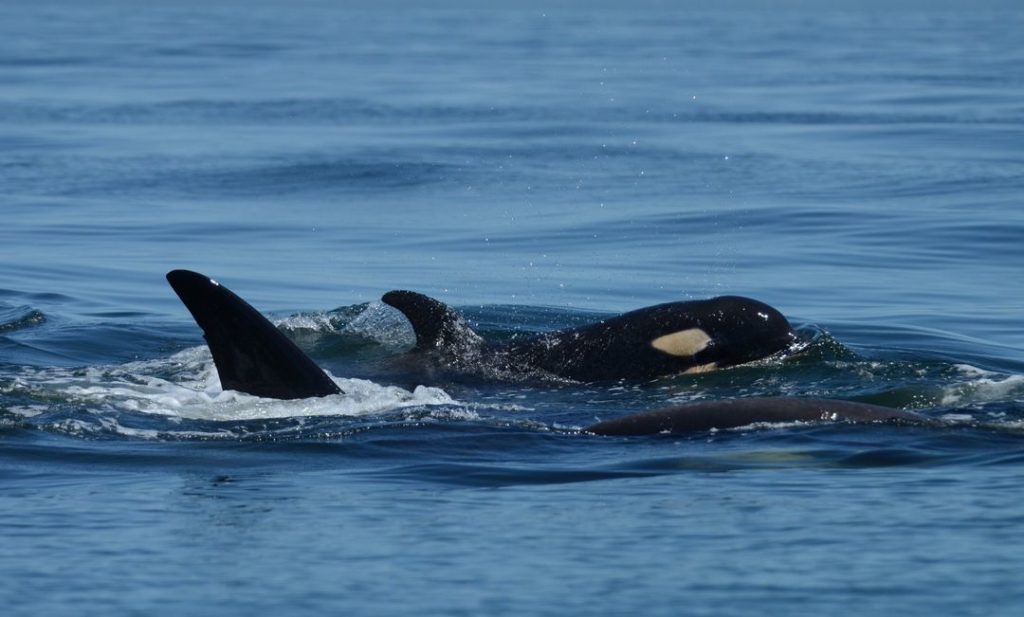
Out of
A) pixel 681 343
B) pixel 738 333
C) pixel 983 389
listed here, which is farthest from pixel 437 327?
pixel 983 389

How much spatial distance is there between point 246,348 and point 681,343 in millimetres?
3454

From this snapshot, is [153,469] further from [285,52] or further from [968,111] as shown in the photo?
[285,52]

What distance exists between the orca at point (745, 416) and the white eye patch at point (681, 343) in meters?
2.47

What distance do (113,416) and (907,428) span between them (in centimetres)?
494

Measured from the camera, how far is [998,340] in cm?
1733

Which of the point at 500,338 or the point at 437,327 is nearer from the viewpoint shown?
the point at 437,327

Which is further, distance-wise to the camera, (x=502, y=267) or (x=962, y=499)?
(x=502, y=267)

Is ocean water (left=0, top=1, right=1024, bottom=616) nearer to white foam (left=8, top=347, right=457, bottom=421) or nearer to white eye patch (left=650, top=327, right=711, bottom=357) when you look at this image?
white foam (left=8, top=347, right=457, bottom=421)

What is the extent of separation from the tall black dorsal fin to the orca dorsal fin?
1.81m

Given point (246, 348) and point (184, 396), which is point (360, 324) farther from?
point (246, 348)

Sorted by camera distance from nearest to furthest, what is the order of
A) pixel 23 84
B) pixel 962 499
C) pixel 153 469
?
1. pixel 962 499
2. pixel 153 469
3. pixel 23 84

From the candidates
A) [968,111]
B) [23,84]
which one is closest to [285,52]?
[23,84]

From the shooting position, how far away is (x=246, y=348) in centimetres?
1265

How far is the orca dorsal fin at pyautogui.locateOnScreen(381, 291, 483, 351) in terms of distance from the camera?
48.1ft
